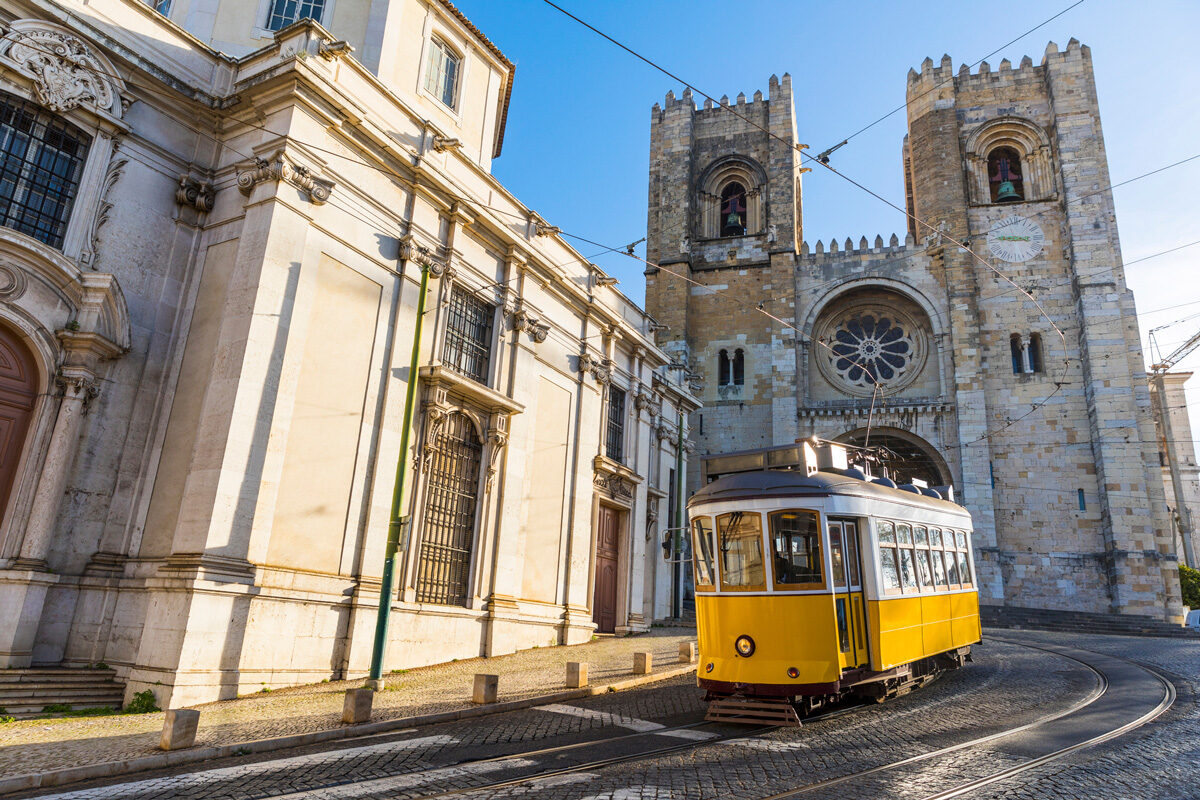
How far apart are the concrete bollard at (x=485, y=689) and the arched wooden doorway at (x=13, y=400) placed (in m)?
6.49

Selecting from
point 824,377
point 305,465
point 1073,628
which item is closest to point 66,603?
point 305,465

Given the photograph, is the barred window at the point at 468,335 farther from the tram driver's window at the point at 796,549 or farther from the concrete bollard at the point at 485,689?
the tram driver's window at the point at 796,549

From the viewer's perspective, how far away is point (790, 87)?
37344 mm

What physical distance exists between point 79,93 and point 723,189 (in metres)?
32.0

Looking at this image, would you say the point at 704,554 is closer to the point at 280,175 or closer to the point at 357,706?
the point at 357,706

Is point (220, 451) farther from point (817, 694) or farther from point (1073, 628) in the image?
point (1073, 628)

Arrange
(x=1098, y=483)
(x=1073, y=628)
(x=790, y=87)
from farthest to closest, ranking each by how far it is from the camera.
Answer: (x=790, y=87)
(x=1098, y=483)
(x=1073, y=628)

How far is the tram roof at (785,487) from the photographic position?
8.55 metres

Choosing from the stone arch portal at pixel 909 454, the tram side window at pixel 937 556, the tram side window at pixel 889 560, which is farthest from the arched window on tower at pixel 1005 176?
the tram side window at pixel 889 560

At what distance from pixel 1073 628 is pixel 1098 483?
6670 millimetres

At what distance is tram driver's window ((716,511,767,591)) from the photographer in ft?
28.2

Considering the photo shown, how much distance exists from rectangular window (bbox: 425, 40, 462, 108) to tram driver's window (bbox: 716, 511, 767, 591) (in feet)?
40.2

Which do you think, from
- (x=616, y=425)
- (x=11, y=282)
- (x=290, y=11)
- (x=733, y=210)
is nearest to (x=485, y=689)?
(x=11, y=282)

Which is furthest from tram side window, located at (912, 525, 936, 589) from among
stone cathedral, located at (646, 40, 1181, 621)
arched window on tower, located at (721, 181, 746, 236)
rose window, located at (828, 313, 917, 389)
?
arched window on tower, located at (721, 181, 746, 236)
